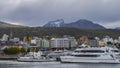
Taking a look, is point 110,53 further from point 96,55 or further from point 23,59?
point 23,59

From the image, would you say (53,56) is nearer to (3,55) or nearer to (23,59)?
(23,59)

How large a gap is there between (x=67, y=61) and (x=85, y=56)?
22.0ft

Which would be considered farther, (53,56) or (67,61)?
(53,56)

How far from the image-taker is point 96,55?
129 metres

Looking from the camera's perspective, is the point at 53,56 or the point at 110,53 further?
the point at 53,56

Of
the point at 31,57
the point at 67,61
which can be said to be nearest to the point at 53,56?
the point at 31,57

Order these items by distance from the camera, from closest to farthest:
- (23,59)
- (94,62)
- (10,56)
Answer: (94,62), (23,59), (10,56)

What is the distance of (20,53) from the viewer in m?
190

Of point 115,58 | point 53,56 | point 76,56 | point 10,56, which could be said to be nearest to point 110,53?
point 115,58

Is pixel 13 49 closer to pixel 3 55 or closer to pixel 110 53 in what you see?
pixel 3 55

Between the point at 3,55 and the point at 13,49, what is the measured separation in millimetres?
5782

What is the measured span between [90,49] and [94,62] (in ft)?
16.2

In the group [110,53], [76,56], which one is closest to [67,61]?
[76,56]

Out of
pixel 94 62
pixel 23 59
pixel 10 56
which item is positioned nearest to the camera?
pixel 94 62
